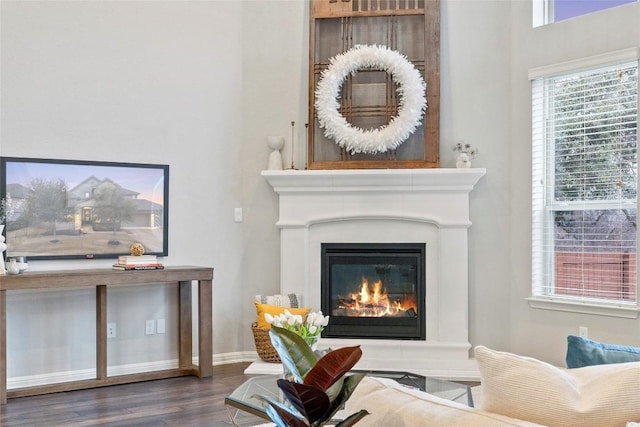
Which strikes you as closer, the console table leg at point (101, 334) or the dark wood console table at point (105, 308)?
the dark wood console table at point (105, 308)

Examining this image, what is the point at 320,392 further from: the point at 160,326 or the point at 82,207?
the point at 160,326

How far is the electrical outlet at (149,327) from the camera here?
506 cm

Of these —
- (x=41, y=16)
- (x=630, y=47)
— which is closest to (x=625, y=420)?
(x=630, y=47)

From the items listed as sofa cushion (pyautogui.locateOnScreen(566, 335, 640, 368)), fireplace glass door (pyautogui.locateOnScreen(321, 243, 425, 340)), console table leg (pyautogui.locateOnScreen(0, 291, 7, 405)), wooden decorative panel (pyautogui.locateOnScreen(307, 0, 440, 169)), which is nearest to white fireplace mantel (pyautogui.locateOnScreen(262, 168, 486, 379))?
fireplace glass door (pyautogui.locateOnScreen(321, 243, 425, 340))

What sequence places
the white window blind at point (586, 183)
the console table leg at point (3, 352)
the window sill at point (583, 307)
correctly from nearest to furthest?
1. the console table leg at point (3, 352)
2. the window sill at point (583, 307)
3. the white window blind at point (586, 183)

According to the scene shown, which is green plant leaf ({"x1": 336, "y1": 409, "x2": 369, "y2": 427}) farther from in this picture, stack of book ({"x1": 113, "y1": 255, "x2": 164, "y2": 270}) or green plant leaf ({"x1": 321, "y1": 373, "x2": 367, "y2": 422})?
stack of book ({"x1": 113, "y1": 255, "x2": 164, "y2": 270})

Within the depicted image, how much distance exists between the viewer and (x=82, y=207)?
4.78 meters

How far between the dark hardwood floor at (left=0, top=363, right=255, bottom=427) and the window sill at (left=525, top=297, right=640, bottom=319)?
7.48 ft

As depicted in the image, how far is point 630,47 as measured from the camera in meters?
4.50

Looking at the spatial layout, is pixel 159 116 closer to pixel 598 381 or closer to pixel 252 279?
pixel 252 279

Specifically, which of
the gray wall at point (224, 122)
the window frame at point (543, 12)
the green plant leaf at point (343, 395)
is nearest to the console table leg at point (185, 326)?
the gray wall at point (224, 122)

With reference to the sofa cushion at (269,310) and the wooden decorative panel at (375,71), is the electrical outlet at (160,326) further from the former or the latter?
the wooden decorative panel at (375,71)

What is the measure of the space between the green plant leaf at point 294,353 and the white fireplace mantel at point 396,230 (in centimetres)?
360

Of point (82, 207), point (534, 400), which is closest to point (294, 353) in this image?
point (534, 400)
